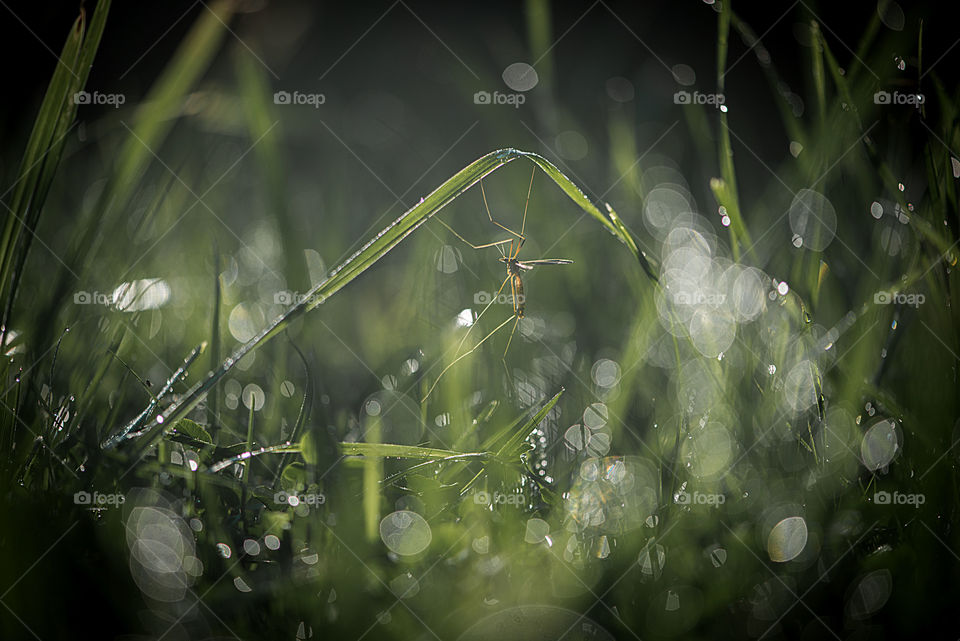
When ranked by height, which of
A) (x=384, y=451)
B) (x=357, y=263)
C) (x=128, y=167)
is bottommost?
(x=384, y=451)

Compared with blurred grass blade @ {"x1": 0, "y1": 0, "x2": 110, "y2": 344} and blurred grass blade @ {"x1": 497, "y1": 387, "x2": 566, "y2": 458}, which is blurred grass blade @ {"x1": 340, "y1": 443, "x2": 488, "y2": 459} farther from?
blurred grass blade @ {"x1": 0, "y1": 0, "x2": 110, "y2": 344}

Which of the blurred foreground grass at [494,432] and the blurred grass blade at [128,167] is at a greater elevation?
the blurred grass blade at [128,167]

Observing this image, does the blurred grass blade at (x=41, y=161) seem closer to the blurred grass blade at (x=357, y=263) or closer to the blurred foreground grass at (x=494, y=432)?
the blurred foreground grass at (x=494, y=432)

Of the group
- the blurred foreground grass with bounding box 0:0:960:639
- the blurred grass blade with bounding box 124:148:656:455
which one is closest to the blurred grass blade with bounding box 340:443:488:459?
the blurred foreground grass with bounding box 0:0:960:639

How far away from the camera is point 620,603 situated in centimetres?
52

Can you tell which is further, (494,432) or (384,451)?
(494,432)

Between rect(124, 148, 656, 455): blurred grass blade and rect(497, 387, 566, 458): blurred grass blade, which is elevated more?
rect(124, 148, 656, 455): blurred grass blade

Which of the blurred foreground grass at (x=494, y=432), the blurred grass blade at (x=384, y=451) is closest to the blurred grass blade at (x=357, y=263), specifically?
the blurred foreground grass at (x=494, y=432)

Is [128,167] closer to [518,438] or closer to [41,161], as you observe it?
[41,161]

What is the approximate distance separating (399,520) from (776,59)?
153cm

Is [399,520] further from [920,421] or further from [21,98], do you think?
[21,98]

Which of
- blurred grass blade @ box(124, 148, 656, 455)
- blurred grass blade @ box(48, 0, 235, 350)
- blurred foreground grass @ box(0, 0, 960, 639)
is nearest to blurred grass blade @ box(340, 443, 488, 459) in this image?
blurred foreground grass @ box(0, 0, 960, 639)

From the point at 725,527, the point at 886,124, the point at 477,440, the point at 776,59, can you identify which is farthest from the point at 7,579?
the point at 776,59

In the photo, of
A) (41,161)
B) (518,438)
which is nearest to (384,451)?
(518,438)
